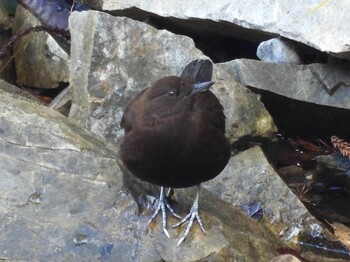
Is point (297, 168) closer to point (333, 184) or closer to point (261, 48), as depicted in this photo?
point (333, 184)

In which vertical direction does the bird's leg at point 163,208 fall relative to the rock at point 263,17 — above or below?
below

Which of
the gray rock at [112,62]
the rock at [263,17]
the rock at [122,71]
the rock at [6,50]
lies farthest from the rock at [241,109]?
the rock at [6,50]

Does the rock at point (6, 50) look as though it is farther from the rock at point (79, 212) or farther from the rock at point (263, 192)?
the rock at point (263, 192)

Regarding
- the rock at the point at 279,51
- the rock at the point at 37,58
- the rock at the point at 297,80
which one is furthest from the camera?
the rock at the point at 37,58

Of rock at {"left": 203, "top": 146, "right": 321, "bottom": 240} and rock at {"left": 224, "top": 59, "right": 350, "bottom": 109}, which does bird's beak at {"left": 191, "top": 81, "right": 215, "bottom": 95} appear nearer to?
rock at {"left": 203, "top": 146, "right": 321, "bottom": 240}

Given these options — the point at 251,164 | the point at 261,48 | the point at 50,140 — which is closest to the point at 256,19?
the point at 261,48

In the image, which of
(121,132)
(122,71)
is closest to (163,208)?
(121,132)
